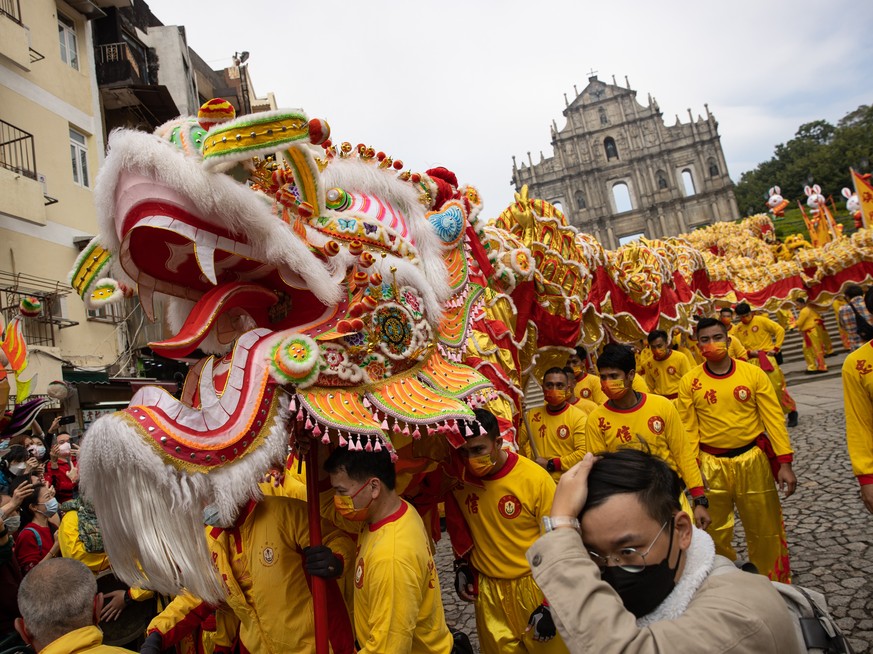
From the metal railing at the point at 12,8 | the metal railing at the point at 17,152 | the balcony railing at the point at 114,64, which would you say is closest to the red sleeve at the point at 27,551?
the metal railing at the point at 17,152

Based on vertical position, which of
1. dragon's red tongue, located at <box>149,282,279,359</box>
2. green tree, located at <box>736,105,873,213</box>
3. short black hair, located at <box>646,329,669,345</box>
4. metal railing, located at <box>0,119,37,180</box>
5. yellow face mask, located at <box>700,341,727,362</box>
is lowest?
yellow face mask, located at <box>700,341,727,362</box>

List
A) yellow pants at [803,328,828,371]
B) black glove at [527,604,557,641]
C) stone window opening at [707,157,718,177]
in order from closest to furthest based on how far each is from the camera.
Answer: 1. black glove at [527,604,557,641]
2. yellow pants at [803,328,828,371]
3. stone window opening at [707,157,718,177]

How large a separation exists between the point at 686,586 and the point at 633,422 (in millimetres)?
2547

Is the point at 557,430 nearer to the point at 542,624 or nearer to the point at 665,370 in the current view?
the point at 542,624

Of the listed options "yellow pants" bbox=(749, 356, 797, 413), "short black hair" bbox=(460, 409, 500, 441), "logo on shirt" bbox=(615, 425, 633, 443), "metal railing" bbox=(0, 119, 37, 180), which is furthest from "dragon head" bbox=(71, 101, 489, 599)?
"metal railing" bbox=(0, 119, 37, 180)

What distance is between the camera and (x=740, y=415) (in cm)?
387

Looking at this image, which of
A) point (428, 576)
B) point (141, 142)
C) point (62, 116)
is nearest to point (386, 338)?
Answer: point (428, 576)

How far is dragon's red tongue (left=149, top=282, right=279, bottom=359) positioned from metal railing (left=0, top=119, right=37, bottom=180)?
28.2ft

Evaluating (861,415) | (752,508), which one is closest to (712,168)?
(752,508)

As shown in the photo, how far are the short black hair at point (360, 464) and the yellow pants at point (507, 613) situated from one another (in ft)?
3.04

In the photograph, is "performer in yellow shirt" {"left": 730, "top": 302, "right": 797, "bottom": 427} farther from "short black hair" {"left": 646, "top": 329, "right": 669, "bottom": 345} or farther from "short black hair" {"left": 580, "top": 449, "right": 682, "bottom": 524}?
"short black hair" {"left": 580, "top": 449, "right": 682, "bottom": 524}

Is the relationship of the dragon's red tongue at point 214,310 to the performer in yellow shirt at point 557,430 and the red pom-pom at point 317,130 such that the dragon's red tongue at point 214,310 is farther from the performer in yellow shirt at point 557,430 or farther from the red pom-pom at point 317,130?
the performer in yellow shirt at point 557,430

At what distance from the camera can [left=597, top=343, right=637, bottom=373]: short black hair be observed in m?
3.76

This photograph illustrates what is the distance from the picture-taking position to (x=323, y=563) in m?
2.21
